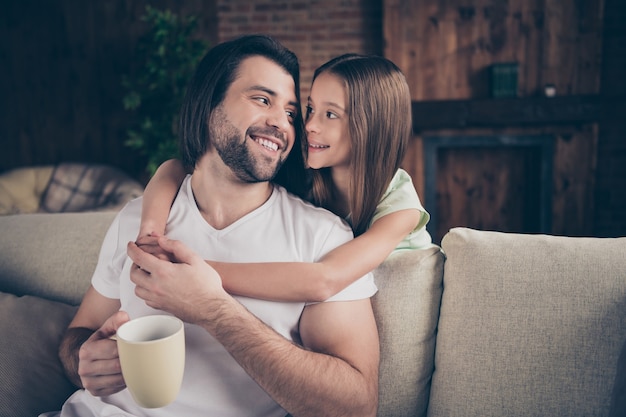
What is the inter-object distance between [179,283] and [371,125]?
0.76 meters

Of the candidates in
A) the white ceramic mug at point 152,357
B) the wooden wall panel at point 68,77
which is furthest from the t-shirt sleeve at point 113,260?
the wooden wall panel at point 68,77

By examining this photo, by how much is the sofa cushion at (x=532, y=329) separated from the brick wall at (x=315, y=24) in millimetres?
3106

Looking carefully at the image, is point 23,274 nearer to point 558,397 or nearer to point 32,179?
point 558,397

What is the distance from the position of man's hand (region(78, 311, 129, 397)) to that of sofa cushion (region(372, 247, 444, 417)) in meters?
0.59

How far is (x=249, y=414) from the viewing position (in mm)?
1108

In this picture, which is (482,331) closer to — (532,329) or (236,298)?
(532,329)

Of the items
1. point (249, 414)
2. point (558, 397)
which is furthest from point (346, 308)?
point (558, 397)

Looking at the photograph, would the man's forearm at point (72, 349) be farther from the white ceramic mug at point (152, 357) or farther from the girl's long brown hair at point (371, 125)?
the girl's long brown hair at point (371, 125)

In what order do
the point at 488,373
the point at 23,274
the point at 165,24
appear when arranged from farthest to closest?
the point at 165,24
the point at 23,274
the point at 488,373

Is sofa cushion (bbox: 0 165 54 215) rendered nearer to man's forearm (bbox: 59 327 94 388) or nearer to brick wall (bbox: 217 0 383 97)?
brick wall (bbox: 217 0 383 97)

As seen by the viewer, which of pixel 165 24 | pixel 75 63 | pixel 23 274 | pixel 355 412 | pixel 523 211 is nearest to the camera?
pixel 355 412

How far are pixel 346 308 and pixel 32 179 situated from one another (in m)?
3.59

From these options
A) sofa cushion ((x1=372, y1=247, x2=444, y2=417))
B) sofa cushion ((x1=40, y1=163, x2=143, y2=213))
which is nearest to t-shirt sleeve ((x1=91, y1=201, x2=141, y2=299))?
sofa cushion ((x1=372, y1=247, x2=444, y2=417))

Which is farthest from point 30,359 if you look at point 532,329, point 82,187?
point 82,187
